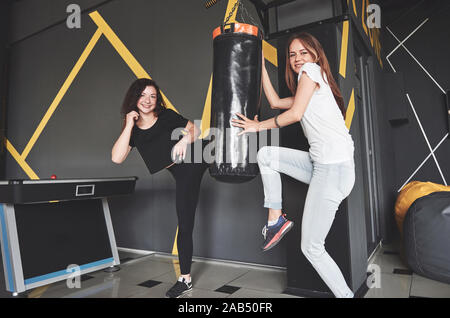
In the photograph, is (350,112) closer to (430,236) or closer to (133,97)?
(430,236)

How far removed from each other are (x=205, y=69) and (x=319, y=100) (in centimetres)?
202

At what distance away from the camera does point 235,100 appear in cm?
164

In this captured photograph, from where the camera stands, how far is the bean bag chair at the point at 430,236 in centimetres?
246

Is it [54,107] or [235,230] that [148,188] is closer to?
[235,230]

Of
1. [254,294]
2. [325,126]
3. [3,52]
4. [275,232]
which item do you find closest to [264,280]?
[254,294]

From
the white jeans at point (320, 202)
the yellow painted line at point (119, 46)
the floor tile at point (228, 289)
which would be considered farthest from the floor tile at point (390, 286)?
the yellow painted line at point (119, 46)

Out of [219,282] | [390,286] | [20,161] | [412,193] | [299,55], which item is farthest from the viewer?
[20,161]

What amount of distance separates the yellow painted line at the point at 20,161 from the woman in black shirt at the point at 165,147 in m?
3.67

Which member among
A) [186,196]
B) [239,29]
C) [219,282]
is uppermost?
[239,29]

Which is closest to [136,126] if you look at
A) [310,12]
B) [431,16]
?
[310,12]

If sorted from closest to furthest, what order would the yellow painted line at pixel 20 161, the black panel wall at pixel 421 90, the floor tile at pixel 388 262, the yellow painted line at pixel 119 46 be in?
the floor tile at pixel 388 262 < the yellow painted line at pixel 119 46 < the black panel wall at pixel 421 90 < the yellow painted line at pixel 20 161

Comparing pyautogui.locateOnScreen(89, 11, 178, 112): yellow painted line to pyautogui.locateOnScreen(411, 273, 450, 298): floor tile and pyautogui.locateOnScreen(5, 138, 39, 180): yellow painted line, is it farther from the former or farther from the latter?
pyautogui.locateOnScreen(411, 273, 450, 298): floor tile

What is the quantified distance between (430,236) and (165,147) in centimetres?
217

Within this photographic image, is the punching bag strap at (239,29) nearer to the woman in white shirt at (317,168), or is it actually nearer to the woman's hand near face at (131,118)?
the woman in white shirt at (317,168)
